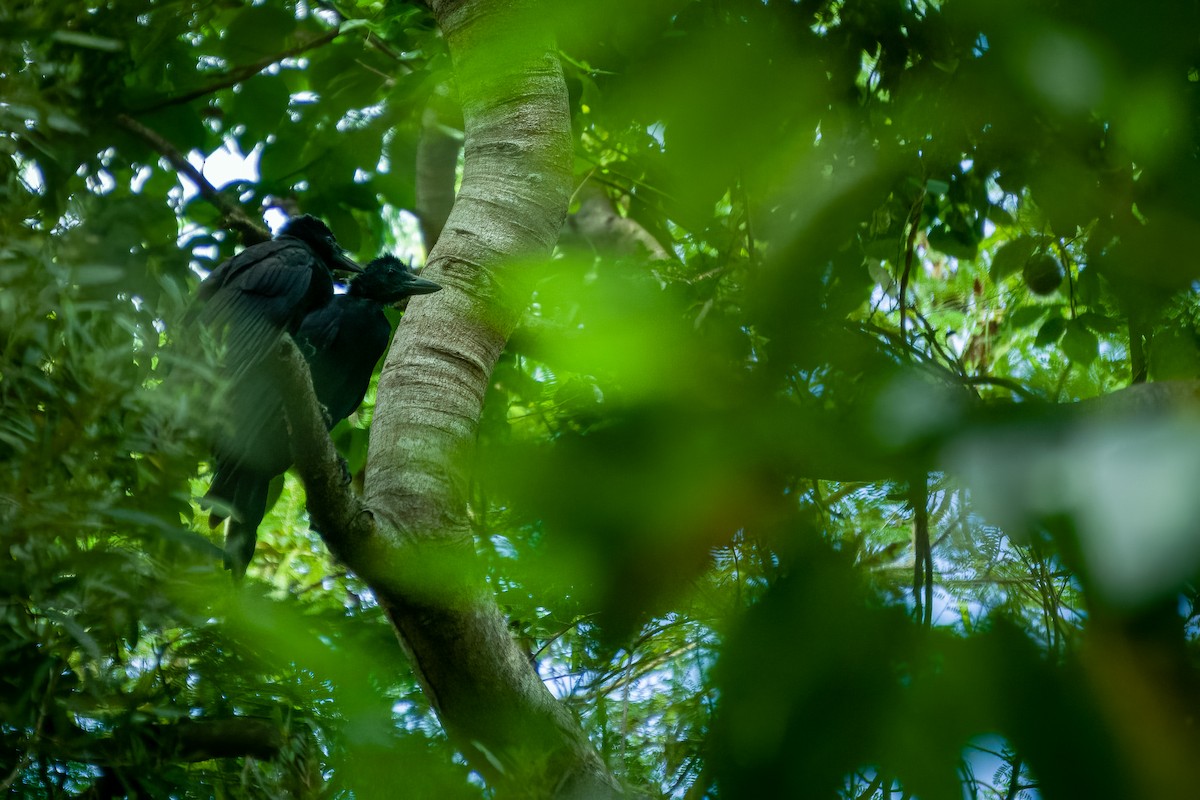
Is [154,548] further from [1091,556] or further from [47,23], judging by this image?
[1091,556]

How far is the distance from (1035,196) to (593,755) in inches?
28.8

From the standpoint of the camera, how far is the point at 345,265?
337 centimetres

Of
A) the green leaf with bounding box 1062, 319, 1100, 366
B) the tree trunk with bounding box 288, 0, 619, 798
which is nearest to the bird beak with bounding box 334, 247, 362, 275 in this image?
the tree trunk with bounding box 288, 0, 619, 798

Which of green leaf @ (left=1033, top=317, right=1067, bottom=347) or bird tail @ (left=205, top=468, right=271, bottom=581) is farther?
bird tail @ (left=205, top=468, right=271, bottom=581)

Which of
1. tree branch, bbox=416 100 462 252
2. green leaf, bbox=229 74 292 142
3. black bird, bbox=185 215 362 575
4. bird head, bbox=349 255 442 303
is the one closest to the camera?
black bird, bbox=185 215 362 575

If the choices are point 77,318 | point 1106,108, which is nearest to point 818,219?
point 1106,108

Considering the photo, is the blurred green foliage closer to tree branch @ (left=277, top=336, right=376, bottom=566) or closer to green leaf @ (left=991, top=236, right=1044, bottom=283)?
green leaf @ (left=991, top=236, right=1044, bottom=283)

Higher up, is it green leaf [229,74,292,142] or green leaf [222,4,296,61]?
green leaf [229,74,292,142]

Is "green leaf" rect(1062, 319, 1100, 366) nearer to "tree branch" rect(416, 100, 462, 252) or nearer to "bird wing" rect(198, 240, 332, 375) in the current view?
"bird wing" rect(198, 240, 332, 375)

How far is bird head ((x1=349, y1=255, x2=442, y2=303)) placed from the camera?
9.87ft

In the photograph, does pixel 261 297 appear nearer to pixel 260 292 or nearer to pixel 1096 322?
pixel 260 292

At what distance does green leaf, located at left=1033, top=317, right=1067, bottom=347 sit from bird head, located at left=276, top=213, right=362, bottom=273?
2057mm

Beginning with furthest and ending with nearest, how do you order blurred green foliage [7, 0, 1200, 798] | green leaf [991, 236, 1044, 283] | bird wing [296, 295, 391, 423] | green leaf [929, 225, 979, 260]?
bird wing [296, 295, 391, 423]
green leaf [929, 225, 979, 260]
green leaf [991, 236, 1044, 283]
blurred green foliage [7, 0, 1200, 798]

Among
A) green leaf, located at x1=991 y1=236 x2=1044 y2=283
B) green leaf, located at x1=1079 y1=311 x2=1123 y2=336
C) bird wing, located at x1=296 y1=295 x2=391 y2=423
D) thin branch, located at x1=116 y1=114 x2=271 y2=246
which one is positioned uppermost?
bird wing, located at x1=296 y1=295 x2=391 y2=423
